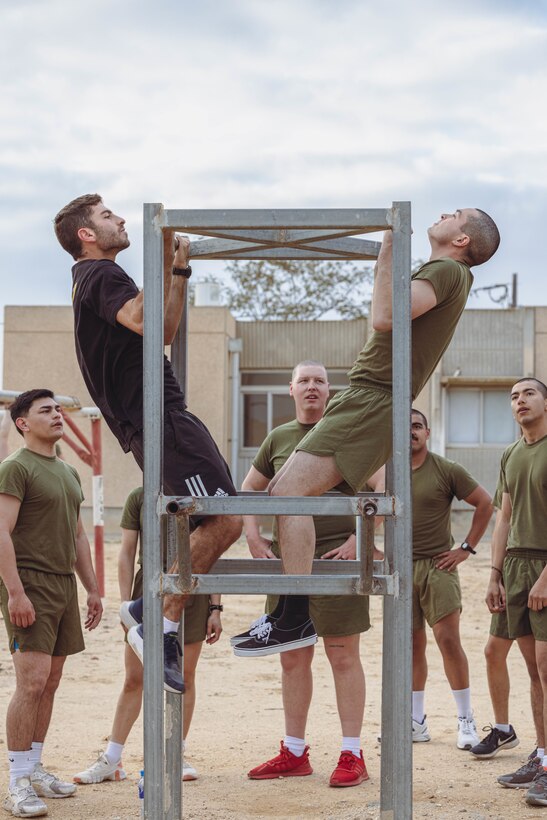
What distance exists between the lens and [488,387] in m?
24.2

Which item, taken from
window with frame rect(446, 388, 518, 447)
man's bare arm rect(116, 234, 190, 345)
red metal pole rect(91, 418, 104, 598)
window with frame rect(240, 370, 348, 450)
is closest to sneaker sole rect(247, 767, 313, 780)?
man's bare arm rect(116, 234, 190, 345)

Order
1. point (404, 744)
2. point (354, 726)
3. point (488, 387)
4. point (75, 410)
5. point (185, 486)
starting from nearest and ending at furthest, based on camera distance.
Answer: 1. point (404, 744)
2. point (185, 486)
3. point (354, 726)
4. point (75, 410)
5. point (488, 387)

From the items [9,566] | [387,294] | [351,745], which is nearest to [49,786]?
[9,566]

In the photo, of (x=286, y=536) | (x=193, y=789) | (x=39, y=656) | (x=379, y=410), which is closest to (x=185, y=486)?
(x=286, y=536)

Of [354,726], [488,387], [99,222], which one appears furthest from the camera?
[488,387]

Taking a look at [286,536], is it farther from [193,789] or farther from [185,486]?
[193,789]

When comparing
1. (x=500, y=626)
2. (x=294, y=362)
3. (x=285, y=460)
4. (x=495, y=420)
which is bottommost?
(x=500, y=626)

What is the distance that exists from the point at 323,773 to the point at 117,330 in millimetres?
2922

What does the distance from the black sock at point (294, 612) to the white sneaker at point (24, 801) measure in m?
1.62

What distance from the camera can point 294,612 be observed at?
4141mm

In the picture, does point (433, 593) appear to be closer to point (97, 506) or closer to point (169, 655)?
point (169, 655)

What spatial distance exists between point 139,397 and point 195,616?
193cm

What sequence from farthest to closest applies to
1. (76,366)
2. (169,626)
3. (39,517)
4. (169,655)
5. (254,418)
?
1. (254,418)
2. (76,366)
3. (39,517)
4. (169,626)
5. (169,655)

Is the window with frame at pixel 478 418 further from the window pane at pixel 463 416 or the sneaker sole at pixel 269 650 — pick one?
the sneaker sole at pixel 269 650
